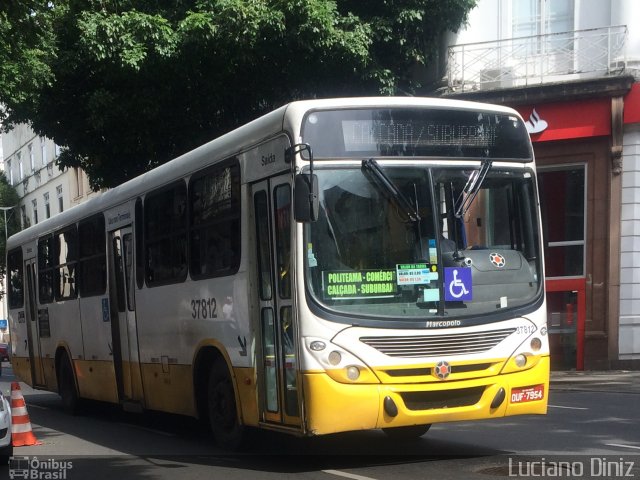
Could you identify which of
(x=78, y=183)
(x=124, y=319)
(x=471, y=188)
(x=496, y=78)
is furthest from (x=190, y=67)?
(x=78, y=183)

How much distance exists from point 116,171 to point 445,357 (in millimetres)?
15210

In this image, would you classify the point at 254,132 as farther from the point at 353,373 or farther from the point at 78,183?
the point at 78,183

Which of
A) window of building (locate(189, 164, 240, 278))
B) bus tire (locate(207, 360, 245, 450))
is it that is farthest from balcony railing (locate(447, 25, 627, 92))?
bus tire (locate(207, 360, 245, 450))

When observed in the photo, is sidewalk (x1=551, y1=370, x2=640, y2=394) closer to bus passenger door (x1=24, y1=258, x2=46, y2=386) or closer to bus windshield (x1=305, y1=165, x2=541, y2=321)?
bus windshield (x1=305, y1=165, x2=541, y2=321)

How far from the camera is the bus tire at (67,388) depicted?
1541 cm

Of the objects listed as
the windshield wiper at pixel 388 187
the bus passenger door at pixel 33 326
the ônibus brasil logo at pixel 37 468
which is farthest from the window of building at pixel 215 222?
the bus passenger door at pixel 33 326

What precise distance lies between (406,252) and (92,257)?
704cm

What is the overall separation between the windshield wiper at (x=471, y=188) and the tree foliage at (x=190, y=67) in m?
9.98

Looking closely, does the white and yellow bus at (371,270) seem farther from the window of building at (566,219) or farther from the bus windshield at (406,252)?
the window of building at (566,219)

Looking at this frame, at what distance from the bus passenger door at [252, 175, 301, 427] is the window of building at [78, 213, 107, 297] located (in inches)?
Answer: 202

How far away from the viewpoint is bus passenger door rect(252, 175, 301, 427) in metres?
8.39

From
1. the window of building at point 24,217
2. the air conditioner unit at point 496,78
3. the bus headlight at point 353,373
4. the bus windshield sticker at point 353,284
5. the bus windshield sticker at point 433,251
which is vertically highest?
the air conditioner unit at point 496,78

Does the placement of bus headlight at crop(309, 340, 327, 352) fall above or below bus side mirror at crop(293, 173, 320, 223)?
below

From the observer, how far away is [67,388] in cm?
1584
